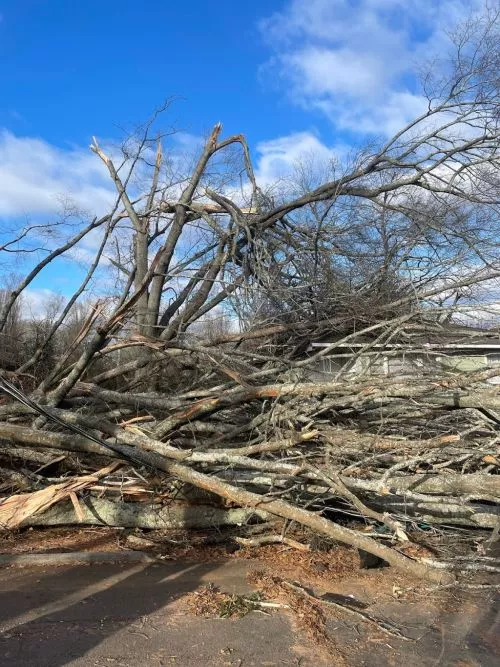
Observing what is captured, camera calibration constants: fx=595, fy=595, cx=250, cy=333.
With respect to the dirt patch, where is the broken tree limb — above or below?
above

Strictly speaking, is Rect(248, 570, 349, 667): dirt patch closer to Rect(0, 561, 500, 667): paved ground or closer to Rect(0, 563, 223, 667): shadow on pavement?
Rect(0, 561, 500, 667): paved ground

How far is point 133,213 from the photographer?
11.9m

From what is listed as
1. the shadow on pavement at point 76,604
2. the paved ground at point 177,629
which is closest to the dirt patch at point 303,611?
the paved ground at point 177,629

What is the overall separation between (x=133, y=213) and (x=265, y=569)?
8.40 meters

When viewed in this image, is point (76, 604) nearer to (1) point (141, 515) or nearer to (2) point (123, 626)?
(2) point (123, 626)

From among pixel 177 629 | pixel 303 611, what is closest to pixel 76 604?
pixel 177 629

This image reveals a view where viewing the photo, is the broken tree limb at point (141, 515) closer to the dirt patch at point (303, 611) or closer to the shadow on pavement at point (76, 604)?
the shadow on pavement at point (76, 604)

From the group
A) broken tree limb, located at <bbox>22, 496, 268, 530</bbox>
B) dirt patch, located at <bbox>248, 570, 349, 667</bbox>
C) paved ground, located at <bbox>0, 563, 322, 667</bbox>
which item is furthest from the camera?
broken tree limb, located at <bbox>22, 496, 268, 530</bbox>

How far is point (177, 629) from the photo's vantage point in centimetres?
391

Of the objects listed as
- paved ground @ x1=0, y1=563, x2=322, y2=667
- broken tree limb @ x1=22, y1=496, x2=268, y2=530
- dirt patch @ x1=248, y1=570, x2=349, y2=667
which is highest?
broken tree limb @ x1=22, y1=496, x2=268, y2=530

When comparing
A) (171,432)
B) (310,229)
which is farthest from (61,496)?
(310,229)

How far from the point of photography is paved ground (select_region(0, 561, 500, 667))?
3.55 meters

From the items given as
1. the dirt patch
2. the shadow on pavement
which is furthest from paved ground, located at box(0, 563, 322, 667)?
the dirt patch

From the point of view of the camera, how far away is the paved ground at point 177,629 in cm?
355
